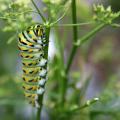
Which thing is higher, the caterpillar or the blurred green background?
the caterpillar

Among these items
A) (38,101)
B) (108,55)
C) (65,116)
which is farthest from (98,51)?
(38,101)

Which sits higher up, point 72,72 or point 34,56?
point 34,56

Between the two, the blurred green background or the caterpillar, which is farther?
the blurred green background

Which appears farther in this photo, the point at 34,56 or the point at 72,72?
the point at 72,72

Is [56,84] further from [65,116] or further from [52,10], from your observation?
[52,10]
